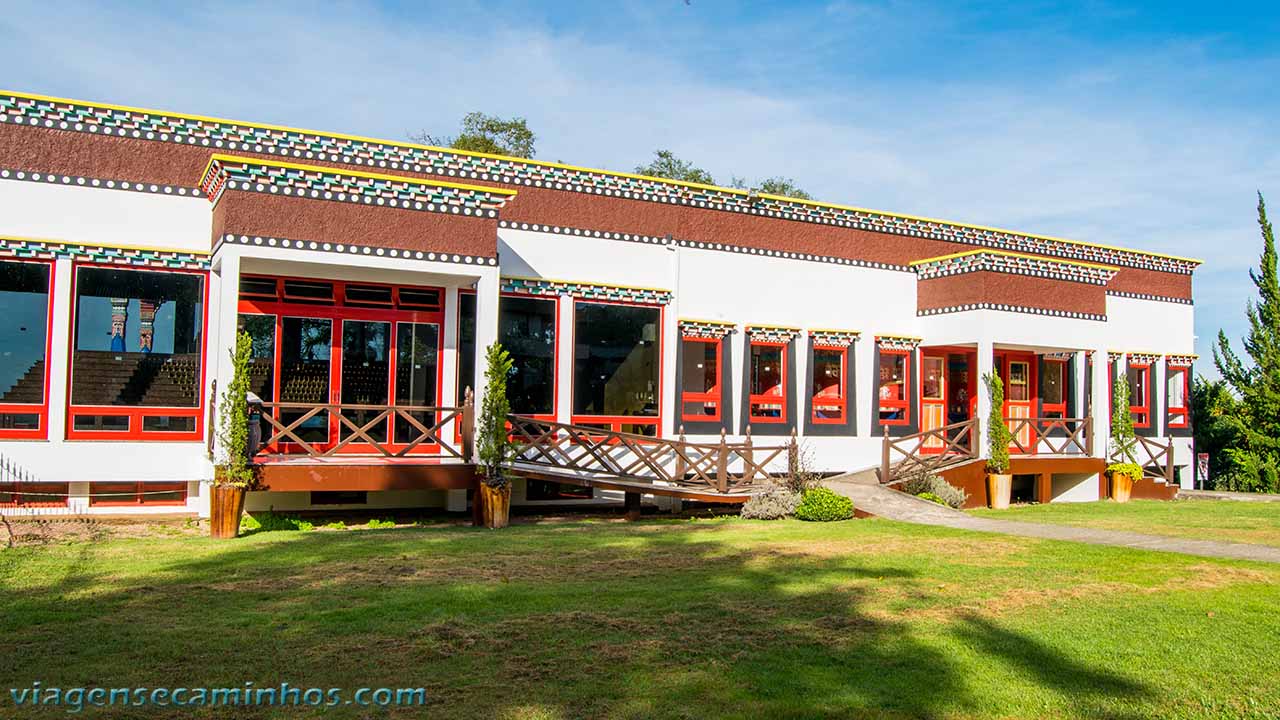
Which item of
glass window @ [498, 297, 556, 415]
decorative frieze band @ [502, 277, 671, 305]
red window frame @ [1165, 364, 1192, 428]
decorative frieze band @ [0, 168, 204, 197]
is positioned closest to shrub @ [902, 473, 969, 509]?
decorative frieze band @ [502, 277, 671, 305]

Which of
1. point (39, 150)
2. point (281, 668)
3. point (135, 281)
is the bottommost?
point (281, 668)

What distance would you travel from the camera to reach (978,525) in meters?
15.8

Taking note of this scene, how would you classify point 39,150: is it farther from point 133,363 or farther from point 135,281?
point 133,363

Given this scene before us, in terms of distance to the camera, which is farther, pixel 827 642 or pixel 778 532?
pixel 778 532

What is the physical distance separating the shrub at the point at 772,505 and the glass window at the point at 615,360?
3225mm

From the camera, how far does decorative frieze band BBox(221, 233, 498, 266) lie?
47.1 ft

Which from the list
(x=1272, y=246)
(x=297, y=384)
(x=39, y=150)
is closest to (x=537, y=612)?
(x=297, y=384)

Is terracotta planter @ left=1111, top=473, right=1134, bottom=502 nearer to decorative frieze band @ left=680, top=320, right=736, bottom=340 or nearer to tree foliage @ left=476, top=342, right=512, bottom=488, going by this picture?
decorative frieze band @ left=680, top=320, right=736, bottom=340

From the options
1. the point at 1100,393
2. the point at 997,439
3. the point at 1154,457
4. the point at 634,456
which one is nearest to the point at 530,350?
the point at 634,456

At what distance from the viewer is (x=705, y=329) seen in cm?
2008

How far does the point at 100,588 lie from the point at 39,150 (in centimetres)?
867

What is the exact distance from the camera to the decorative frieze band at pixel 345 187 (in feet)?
47.0

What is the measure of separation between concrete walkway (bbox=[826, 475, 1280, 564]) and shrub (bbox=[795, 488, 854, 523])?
76 cm

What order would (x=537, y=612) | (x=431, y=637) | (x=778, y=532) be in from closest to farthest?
(x=431, y=637)
(x=537, y=612)
(x=778, y=532)
